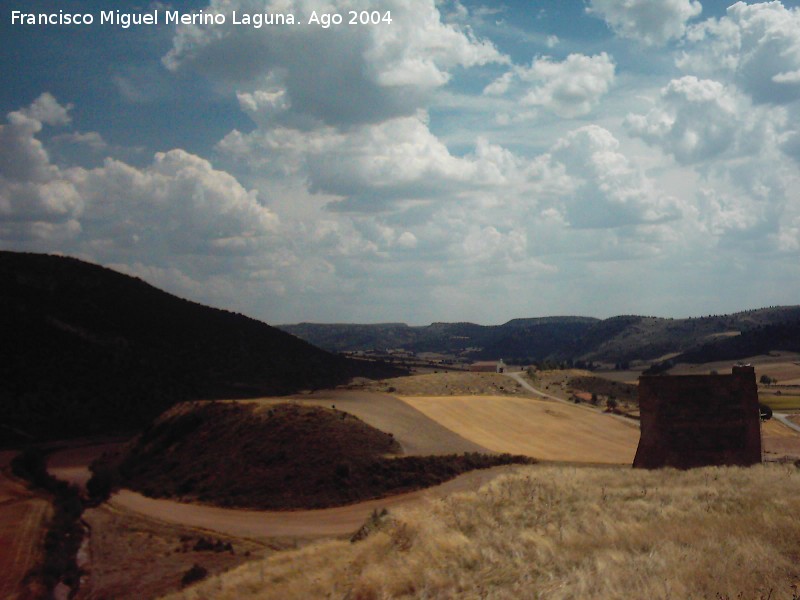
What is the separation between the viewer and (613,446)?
45500mm

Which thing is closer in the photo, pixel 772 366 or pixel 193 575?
pixel 193 575

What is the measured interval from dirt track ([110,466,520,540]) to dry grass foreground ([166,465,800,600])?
8.59m

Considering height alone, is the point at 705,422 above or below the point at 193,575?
above

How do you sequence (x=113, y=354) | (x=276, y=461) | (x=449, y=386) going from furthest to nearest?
(x=113, y=354)
(x=449, y=386)
(x=276, y=461)

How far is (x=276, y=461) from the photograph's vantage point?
34625 mm

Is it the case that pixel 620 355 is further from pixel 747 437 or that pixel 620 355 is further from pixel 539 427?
pixel 747 437

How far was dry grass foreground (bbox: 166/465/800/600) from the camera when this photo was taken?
9.68 meters

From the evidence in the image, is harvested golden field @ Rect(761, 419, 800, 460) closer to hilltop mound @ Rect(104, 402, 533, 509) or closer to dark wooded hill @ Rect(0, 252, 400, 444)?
hilltop mound @ Rect(104, 402, 533, 509)

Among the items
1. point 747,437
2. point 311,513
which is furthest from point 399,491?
point 747,437

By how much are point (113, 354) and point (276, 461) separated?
40256 millimetres

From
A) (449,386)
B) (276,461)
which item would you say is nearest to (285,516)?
(276,461)

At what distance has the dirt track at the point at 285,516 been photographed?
26.3 meters

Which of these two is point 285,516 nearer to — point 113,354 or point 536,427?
point 536,427

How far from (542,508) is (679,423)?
9.38m
